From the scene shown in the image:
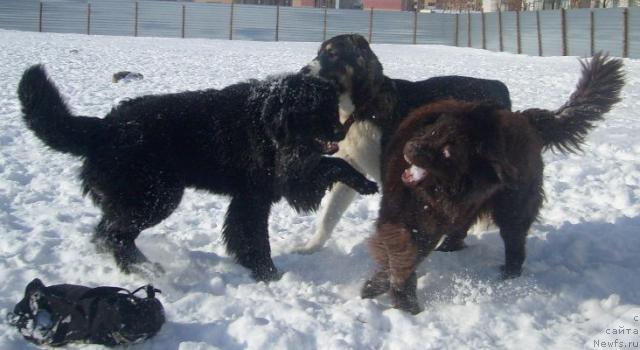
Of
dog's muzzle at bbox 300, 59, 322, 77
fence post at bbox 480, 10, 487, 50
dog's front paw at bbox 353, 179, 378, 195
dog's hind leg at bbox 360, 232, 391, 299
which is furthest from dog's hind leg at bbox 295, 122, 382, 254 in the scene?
fence post at bbox 480, 10, 487, 50

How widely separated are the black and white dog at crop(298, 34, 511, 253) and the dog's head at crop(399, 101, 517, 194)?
97cm

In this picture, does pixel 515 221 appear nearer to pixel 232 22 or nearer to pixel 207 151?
pixel 207 151

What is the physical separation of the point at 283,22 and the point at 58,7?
503 inches

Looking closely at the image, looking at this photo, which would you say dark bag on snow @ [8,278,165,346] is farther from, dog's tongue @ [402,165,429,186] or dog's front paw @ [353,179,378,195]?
dog's front paw @ [353,179,378,195]

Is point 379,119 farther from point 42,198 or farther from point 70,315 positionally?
point 42,198

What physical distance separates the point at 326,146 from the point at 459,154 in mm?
1083

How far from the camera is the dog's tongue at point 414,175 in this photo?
275cm

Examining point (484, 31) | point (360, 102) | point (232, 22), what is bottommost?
point (360, 102)

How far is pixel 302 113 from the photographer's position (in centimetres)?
346

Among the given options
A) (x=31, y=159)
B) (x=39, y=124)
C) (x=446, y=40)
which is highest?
(x=446, y=40)

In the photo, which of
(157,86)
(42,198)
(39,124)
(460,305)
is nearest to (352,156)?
(460,305)

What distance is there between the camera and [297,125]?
3.45 meters

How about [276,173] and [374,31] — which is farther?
[374,31]

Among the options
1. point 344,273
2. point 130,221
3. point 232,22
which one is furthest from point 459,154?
point 232,22
